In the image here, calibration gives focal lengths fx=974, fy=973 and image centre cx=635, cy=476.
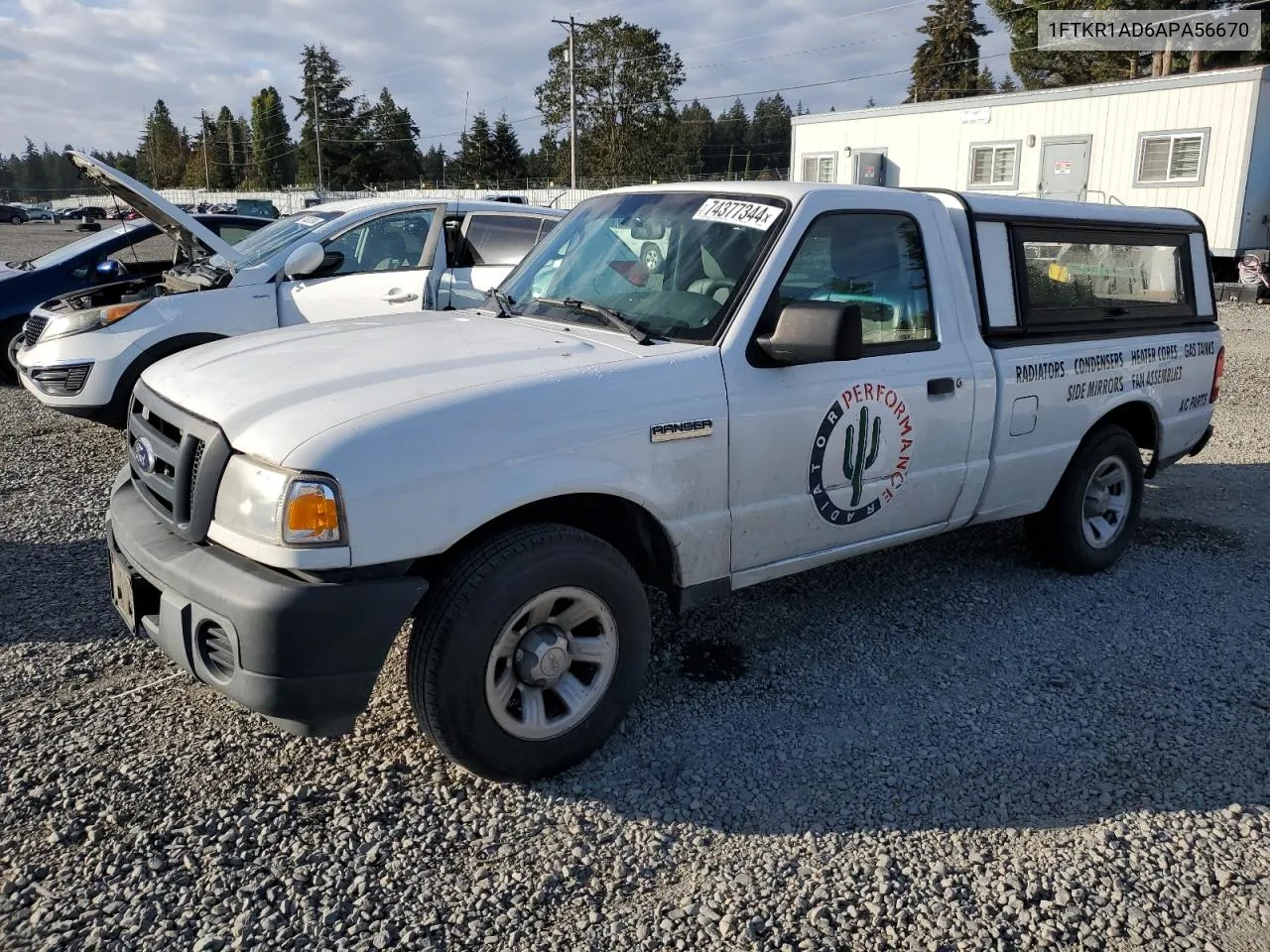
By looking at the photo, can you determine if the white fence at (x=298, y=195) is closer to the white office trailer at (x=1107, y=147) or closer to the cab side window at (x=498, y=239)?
the white office trailer at (x=1107, y=147)

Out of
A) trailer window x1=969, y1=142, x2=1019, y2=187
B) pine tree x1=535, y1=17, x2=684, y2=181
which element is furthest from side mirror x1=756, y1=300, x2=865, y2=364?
pine tree x1=535, y1=17, x2=684, y2=181

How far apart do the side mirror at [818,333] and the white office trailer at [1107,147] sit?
46.8ft

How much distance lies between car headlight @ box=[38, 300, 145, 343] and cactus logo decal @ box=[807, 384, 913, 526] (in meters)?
5.35

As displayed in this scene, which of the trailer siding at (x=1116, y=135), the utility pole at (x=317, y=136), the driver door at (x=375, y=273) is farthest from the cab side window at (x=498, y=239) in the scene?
the utility pole at (x=317, y=136)

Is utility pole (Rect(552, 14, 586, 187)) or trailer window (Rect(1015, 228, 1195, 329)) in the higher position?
utility pole (Rect(552, 14, 586, 187))

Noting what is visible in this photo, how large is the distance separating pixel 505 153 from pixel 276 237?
77753mm

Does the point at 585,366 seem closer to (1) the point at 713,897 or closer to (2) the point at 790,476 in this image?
(2) the point at 790,476

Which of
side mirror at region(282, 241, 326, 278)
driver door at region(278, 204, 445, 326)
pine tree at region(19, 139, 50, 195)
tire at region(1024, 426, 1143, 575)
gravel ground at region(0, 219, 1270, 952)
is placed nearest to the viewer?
gravel ground at region(0, 219, 1270, 952)

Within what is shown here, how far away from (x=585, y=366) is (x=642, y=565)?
786 millimetres

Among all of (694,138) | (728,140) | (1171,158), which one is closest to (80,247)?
(1171,158)

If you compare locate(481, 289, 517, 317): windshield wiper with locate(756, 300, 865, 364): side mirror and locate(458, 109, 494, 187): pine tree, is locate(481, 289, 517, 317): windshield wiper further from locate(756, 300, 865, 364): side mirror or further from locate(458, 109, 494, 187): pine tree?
locate(458, 109, 494, 187): pine tree

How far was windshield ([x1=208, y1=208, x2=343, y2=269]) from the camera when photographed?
740cm

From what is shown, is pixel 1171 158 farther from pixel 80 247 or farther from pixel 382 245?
pixel 80 247

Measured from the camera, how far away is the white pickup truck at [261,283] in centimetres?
663
